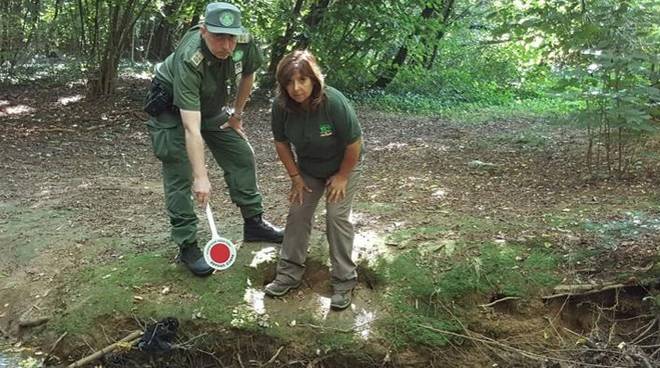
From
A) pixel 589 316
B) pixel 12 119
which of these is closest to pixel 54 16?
pixel 12 119

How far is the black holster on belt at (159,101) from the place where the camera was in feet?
13.6

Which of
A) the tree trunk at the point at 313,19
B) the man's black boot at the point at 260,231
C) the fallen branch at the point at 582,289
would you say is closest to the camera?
the fallen branch at the point at 582,289

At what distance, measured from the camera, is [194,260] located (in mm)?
4414

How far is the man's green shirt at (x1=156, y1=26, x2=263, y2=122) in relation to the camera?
12.6 feet

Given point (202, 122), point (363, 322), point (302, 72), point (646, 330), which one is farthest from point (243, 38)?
point (646, 330)

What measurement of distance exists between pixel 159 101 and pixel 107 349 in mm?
1671

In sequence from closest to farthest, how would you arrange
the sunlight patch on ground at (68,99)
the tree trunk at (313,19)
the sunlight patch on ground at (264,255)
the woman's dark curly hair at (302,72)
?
the woman's dark curly hair at (302,72) < the sunlight patch on ground at (264,255) < the sunlight patch on ground at (68,99) < the tree trunk at (313,19)

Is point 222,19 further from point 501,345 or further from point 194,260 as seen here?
point 501,345

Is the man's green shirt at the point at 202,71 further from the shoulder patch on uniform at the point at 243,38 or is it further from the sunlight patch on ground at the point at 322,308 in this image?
the sunlight patch on ground at the point at 322,308

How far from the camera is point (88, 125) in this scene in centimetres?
1008

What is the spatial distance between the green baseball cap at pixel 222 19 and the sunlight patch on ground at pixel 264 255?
1.70m

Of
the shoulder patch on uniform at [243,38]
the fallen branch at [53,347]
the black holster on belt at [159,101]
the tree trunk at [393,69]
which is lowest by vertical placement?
the tree trunk at [393,69]

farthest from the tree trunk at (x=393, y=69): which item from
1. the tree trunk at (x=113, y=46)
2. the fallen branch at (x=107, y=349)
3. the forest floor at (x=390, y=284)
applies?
the fallen branch at (x=107, y=349)

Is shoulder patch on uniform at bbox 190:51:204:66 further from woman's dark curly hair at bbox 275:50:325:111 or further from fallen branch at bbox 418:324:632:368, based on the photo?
fallen branch at bbox 418:324:632:368
